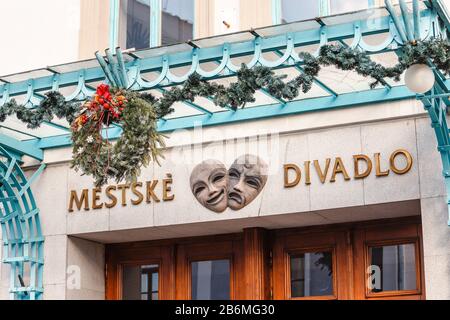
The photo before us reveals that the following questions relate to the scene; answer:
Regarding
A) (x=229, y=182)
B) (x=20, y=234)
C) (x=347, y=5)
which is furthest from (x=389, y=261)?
(x=20, y=234)

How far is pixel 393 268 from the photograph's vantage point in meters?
10.6

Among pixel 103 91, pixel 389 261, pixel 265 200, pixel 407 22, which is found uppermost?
pixel 407 22

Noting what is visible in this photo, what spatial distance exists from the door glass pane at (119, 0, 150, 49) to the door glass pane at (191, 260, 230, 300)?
3.04m

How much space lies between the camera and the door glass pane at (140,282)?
12.0m

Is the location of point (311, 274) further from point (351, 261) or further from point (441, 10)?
point (441, 10)

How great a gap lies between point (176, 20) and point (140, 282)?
3473mm

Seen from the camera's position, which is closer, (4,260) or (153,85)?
(153,85)

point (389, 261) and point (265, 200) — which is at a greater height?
point (265, 200)

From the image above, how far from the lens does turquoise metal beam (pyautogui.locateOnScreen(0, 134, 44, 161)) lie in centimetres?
1150

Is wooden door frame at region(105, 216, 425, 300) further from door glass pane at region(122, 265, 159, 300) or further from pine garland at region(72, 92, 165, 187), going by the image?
pine garland at region(72, 92, 165, 187)

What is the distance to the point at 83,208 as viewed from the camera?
11719 millimetres
